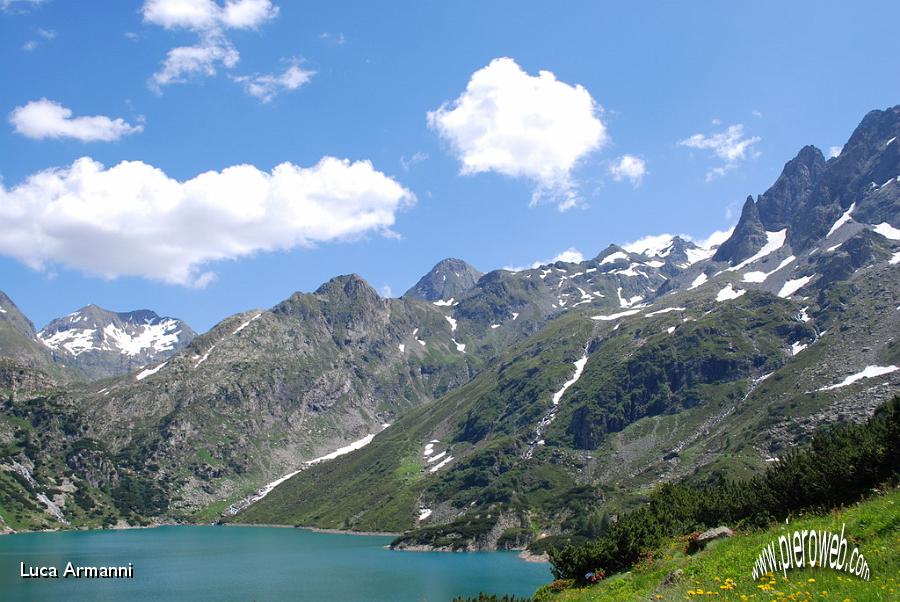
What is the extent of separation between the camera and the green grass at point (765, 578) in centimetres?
1720

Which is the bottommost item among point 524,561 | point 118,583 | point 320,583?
point 524,561

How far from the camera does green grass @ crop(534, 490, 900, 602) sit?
17203mm

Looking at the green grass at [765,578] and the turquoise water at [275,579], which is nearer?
the green grass at [765,578]

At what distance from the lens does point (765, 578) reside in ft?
64.4

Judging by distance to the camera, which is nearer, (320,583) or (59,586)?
(59,586)

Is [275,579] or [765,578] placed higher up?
[765,578]

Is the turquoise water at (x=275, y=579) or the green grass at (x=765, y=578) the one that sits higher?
the green grass at (x=765, y=578)

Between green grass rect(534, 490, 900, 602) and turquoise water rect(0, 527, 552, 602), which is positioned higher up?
green grass rect(534, 490, 900, 602)

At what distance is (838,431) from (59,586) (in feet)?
476

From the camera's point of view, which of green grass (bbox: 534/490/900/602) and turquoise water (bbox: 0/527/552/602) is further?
turquoise water (bbox: 0/527/552/602)

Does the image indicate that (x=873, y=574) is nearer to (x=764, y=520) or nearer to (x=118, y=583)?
(x=764, y=520)

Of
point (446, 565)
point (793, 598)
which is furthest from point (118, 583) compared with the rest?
point (793, 598)

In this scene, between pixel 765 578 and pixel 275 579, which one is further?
pixel 275 579

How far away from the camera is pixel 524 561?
19188 cm
